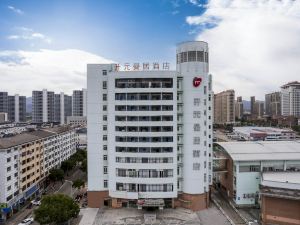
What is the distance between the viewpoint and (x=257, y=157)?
4859cm

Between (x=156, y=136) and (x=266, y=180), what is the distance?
15.9m

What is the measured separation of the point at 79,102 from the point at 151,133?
13455 centimetres

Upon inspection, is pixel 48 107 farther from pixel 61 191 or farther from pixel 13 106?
pixel 61 191

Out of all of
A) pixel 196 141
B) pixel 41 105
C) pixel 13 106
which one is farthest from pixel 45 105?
pixel 196 141

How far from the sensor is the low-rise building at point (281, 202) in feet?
128

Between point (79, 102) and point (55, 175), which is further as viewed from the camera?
point (79, 102)

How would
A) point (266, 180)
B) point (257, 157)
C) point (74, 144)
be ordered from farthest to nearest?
point (74, 144) < point (257, 157) < point (266, 180)

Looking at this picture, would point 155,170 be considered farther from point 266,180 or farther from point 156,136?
point 266,180

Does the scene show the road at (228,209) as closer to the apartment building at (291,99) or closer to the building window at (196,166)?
the building window at (196,166)

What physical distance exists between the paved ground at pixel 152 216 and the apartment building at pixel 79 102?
431 ft

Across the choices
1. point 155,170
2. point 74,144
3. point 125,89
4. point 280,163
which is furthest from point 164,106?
point 74,144

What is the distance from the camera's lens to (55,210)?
37938 mm

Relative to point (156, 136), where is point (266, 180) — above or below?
below

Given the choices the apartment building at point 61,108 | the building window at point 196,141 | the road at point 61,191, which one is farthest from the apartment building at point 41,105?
the building window at point 196,141
